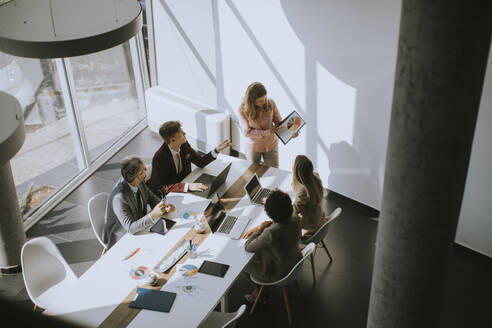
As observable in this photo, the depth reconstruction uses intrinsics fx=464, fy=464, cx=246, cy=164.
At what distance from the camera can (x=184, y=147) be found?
548cm

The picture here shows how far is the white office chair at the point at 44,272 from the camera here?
4191 mm

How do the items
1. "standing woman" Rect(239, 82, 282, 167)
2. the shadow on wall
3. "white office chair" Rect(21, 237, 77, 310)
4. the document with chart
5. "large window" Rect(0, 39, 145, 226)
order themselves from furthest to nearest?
"large window" Rect(0, 39, 145, 226), the document with chart, "standing woman" Rect(239, 82, 282, 167), the shadow on wall, "white office chair" Rect(21, 237, 77, 310)

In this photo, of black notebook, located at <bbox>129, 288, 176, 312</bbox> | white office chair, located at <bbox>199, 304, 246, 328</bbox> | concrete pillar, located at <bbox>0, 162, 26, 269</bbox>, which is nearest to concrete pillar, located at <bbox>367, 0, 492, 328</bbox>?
white office chair, located at <bbox>199, 304, 246, 328</bbox>

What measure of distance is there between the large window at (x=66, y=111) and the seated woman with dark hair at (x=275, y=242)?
356cm

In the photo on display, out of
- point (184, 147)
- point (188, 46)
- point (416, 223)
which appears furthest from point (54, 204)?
point (416, 223)

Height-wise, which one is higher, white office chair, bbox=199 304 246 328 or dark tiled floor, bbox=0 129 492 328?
white office chair, bbox=199 304 246 328

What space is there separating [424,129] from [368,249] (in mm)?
3626

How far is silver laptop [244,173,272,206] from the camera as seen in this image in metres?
5.09

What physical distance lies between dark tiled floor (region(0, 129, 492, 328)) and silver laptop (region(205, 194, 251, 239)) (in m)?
0.85

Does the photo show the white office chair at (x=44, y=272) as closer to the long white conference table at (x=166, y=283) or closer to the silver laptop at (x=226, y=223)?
the long white conference table at (x=166, y=283)

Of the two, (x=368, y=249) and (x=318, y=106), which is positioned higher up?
(x=318, y=106)

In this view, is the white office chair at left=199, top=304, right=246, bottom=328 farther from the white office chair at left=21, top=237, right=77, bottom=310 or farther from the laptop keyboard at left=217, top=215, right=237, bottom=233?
the white office chair at left=21, top=237, right=77, bottom=310

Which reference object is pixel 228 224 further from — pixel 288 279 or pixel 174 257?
pixel 288 279

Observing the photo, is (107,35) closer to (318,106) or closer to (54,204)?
(318,106)
